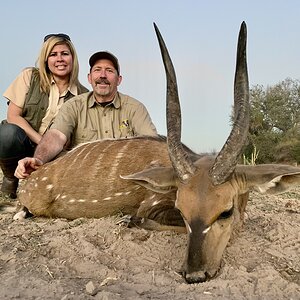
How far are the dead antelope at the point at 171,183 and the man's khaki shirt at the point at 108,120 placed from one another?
0.73 metres

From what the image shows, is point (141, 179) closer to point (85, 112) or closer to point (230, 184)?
point (230, 184)

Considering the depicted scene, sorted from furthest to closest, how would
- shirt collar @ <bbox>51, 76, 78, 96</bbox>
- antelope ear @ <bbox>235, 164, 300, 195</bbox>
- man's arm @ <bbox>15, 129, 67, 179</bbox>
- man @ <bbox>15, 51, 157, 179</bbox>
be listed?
1. shirt collar @ <bbox>51, 76, 78, 96</bbox>
2. man @ <bbox>15, 51, 157, 179</bbox>
3. man's arm @ <bbox>15, 129, 67, 179</bbox>
4. antelope ear @ <bbox>235, 164, 300, 195</bbox>

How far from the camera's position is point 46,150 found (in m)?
5.27

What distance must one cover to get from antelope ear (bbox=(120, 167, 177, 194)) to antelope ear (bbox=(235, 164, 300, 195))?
46 centimetres

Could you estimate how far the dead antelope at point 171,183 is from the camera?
2.97 metres

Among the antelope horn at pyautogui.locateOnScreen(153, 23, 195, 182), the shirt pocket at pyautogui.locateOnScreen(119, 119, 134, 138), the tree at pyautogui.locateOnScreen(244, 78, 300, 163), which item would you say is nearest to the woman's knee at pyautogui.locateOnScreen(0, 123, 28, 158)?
the shirt pocket at pyautogui.locateOnScreen(119, 119, 134, 138)

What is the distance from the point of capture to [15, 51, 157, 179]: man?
18.4ft

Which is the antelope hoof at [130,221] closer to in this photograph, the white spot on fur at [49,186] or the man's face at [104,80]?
the white spot on fur at [49,186]

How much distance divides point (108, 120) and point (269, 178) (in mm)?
2840

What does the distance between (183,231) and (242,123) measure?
3.11 feet

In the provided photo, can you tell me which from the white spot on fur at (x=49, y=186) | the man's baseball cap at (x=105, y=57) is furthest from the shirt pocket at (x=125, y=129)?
the white spot on fur at (x=49, y=186)

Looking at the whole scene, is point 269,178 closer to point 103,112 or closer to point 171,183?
point 171,183

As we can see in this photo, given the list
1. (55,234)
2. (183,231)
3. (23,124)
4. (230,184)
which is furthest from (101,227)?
(23,124)

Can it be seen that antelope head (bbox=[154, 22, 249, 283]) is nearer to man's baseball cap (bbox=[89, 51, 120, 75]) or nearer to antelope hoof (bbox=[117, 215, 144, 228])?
antelope hoof (bbox=[117, 215, 144, 228])
